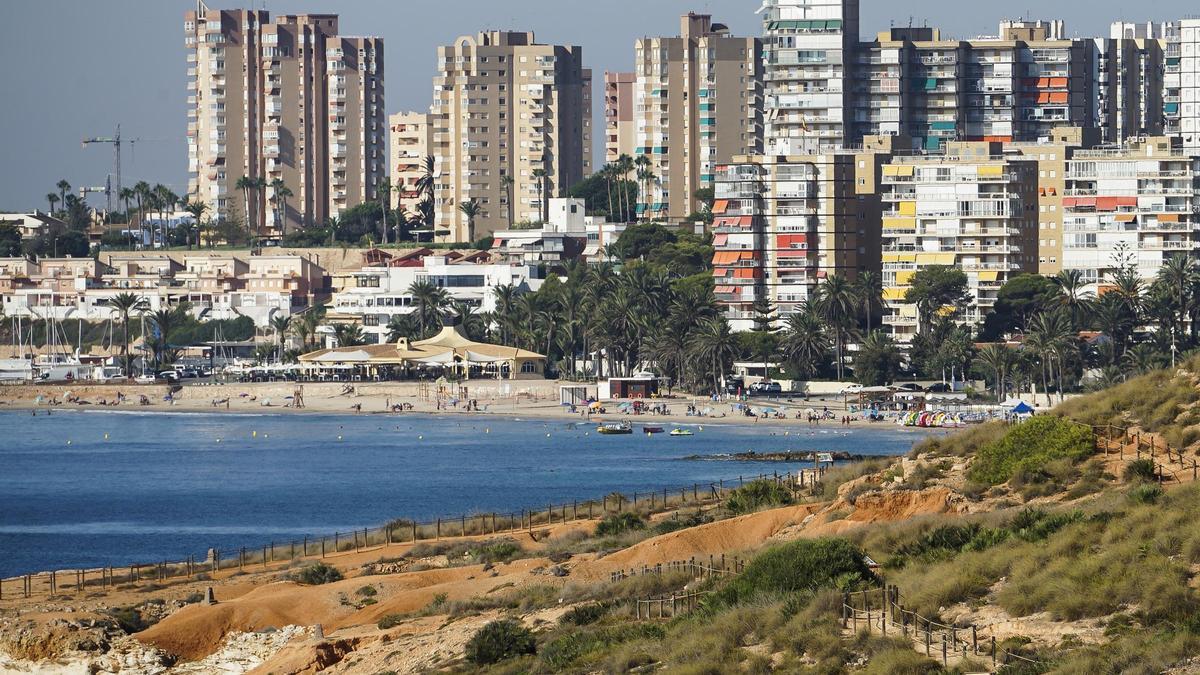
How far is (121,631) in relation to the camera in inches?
1618

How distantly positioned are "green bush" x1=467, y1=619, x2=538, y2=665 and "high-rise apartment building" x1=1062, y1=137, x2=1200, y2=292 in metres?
120

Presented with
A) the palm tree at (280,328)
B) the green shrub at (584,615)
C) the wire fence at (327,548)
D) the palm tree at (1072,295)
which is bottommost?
the wire fence at (327,548)

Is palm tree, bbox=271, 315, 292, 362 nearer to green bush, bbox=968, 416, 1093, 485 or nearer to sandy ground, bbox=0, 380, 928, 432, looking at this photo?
sandy ground, bbox=0, 380, 928, 432

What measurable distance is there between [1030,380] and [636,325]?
3117cm

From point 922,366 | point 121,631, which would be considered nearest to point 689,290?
point 922,366

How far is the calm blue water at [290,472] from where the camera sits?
78.0 metres

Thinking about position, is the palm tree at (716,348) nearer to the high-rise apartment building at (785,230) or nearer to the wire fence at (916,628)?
the high-rise apartment building at (785,230)

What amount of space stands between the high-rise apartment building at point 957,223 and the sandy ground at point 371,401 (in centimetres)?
1989

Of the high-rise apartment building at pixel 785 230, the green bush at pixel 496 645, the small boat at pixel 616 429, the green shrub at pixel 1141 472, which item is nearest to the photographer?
the green bush at pixel 496 645

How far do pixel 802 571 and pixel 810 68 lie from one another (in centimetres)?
13912

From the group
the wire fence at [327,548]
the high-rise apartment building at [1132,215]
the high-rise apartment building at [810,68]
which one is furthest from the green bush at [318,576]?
the high-rise apartment building at [810,68]

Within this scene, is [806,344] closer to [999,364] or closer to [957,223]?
[999,364]

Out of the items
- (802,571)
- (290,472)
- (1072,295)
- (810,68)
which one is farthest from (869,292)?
(802,571)

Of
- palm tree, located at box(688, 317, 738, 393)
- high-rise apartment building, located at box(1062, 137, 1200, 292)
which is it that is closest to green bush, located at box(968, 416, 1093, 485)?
palm tree, located at box(688, 317, 738, 393)
